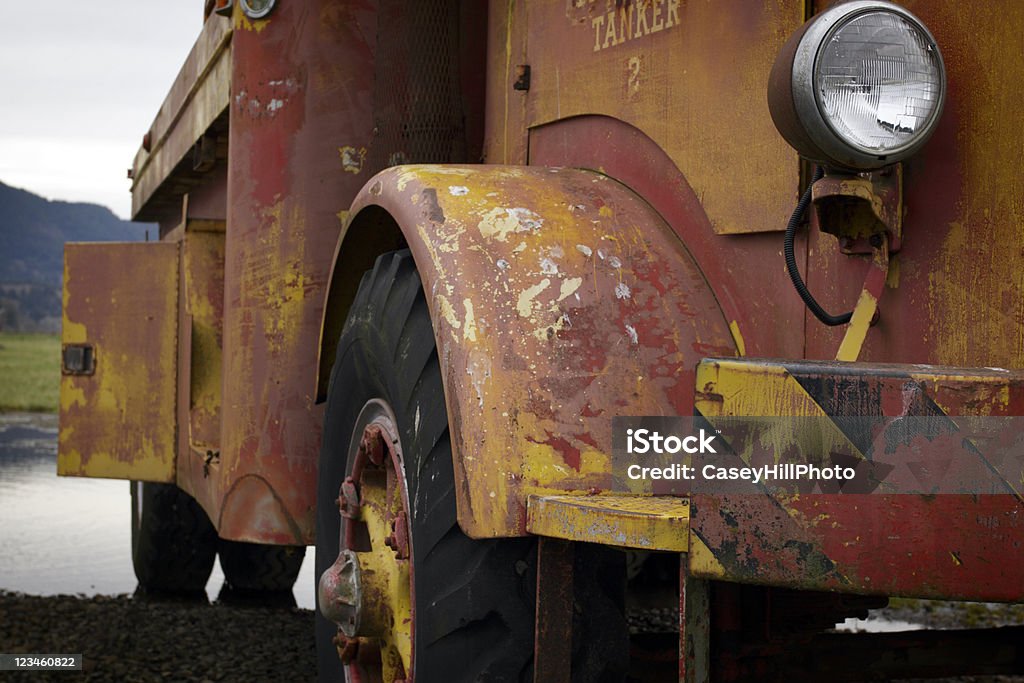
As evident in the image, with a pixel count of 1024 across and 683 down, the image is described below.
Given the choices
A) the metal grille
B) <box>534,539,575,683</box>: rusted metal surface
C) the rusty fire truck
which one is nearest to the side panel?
the rusty fire truck

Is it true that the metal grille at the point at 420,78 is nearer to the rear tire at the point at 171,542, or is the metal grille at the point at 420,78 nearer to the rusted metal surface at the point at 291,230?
the rusted metal surface at the point at 291,230

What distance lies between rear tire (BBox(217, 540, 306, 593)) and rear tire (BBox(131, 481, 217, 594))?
8 cm

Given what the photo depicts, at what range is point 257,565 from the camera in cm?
541

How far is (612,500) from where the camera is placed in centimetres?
184

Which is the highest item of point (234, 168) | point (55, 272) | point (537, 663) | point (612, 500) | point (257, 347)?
point (55, 272)

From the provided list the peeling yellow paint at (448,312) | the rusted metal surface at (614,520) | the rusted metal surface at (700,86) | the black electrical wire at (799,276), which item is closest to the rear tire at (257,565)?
the rusted metal surface at (700,86)

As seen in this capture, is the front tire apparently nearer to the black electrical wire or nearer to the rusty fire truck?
the rusty fire truck

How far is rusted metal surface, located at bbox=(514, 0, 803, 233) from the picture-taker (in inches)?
80.0

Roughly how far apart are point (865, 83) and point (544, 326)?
595 millimetres

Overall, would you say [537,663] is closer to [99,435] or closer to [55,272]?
[99,435]

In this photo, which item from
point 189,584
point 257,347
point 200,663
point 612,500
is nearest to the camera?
point 612,500

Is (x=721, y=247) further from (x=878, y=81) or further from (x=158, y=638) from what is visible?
(x=158, y=638)

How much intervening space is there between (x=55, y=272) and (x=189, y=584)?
97.6 metres

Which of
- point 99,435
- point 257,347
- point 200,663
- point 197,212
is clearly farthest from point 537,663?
point 197,212
